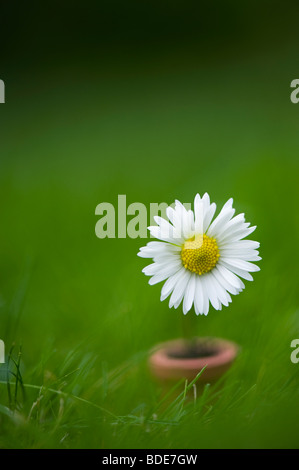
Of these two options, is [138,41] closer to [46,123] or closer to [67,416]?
[46,123]

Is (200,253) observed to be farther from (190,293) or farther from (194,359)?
(194,359)

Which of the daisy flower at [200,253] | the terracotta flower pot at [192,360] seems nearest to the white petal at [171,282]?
the daisy flower at [200,253]

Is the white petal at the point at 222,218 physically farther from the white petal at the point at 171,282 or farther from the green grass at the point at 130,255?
the green grass at the point at 130,255

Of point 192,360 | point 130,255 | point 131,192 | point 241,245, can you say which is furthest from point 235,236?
point 131,192

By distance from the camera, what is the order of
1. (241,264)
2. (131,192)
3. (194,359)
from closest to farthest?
1. (241,264)
2. (194,359)
3. (131,192)

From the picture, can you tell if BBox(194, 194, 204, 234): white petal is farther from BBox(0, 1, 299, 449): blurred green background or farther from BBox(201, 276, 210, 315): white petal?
BBox(0, 1, 299, 449): blurred green background

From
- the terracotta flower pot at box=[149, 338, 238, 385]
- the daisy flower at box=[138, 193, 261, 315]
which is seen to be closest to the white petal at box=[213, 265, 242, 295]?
the daisy flower at box=[138, 193, 261, 315]
